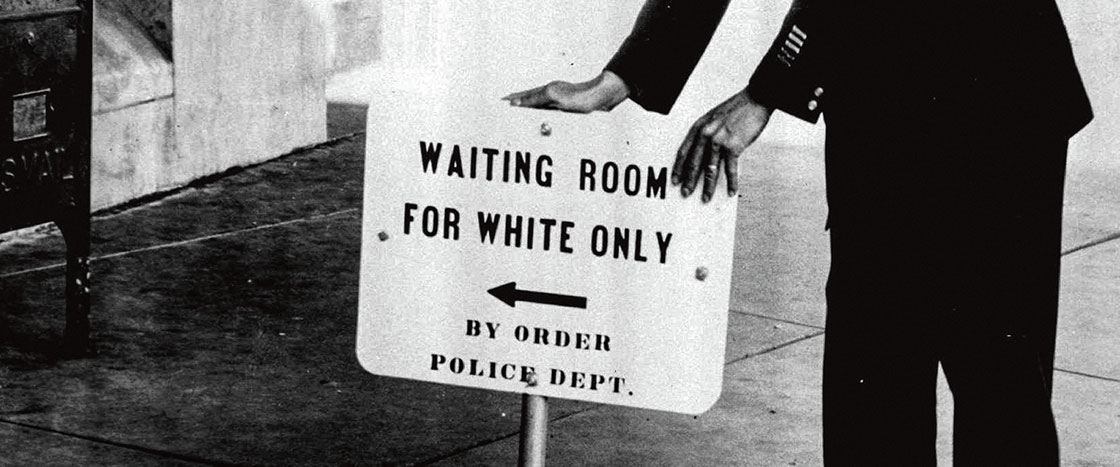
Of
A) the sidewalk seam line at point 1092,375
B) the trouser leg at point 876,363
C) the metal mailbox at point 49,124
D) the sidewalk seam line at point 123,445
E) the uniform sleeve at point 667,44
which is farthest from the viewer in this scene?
the sidewalk seam line at point 1092,375

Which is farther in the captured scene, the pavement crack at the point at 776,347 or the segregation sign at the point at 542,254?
the pavement crack at the point at 776,347

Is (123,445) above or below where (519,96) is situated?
below

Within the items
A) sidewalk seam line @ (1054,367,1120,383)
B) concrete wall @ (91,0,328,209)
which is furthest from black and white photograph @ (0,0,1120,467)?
concrete wall @ (91,0,328,209)

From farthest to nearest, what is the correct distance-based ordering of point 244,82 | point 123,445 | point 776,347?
1. point 244,82
2. point 776,347
3. point 123,445

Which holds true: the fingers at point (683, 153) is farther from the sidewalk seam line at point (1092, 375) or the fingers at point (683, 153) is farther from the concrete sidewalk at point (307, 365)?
the sidewalk seam line at point (1092, 375)

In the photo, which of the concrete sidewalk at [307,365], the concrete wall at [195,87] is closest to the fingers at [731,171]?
the concrete sidewalk at [307,365]

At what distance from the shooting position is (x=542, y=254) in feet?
9.20

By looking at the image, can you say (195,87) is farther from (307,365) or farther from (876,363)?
(876,363)

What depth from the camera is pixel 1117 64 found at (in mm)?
10445

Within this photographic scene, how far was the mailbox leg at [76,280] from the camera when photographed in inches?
201

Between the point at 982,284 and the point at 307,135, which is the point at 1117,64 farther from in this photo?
the point at 982,284

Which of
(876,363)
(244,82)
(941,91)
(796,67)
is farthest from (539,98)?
(244,82)

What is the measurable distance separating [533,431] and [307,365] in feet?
7.78

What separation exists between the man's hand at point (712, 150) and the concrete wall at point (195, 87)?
468 cm
